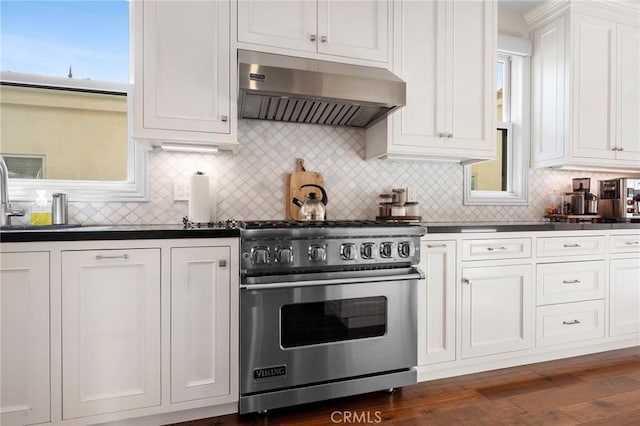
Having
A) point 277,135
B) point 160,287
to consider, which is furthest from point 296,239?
point 277,135

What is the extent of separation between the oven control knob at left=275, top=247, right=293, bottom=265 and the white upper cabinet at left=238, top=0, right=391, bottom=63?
3.81 feet

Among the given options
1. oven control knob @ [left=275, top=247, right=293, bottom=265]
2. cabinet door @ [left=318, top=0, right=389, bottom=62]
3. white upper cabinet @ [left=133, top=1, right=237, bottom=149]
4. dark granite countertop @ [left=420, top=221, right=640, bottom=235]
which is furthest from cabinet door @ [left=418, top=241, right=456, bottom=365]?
white upper cabinet @ [left=133, top=1, right=237, bottom=149]

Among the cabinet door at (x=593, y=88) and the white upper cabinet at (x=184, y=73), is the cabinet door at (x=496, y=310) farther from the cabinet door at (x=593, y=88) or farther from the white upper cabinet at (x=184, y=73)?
the white upper cabinet at (x=184, y=73)

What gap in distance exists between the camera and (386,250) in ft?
6.33

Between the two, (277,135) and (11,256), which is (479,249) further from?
(11,256)

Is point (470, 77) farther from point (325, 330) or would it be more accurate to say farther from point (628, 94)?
point (325, 330)

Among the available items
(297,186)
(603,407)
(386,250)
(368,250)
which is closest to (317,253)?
(368,250)

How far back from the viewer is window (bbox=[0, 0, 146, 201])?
2.10 meters

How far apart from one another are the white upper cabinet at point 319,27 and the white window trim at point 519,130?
4.86ft

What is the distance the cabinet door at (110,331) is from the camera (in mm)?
1537

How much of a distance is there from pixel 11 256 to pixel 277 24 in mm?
1738

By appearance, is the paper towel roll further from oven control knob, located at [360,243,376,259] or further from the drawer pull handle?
oven control knob, located at [360,243,376,259]

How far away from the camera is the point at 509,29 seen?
310 centimetres

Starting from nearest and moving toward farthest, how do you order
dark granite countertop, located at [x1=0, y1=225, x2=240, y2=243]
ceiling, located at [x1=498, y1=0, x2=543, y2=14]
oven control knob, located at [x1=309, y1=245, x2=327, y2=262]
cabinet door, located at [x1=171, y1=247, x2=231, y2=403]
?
1. dark granite countertop, located at [x1=0, y1=225, x2=240, y2=243]
2. cabinet door, located at [x1=171, y1=247, x2=231, y2=403]
3. oven control knob, located at [x1=309, y1=245, x2=327, y2=262]
4. ceiling, located at [x1=498, y1=0, x2=543, y2=14]
